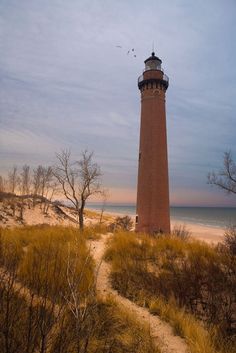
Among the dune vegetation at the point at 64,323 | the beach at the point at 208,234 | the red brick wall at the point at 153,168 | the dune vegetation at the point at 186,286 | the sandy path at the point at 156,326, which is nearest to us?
the dune vegetation at the point at 64,323

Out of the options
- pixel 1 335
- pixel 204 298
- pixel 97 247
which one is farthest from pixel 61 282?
pixel 97 247

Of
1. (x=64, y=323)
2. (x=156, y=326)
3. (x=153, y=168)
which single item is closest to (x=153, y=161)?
(x=153, y=168)

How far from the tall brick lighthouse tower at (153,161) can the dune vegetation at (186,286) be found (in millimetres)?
11031

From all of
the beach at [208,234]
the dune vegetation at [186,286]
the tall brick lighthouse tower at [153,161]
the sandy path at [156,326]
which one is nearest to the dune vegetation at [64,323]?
the sandy path at [156,326]

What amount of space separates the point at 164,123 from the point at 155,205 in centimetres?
779

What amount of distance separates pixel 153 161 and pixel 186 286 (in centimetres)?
1530

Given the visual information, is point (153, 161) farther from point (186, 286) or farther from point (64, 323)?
point (64, 323)

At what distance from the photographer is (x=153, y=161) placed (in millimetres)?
20703

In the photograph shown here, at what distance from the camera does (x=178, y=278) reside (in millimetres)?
6348

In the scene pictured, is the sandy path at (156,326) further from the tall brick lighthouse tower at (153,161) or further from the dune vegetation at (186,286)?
the tall brick lighthouse tower at (153,161)

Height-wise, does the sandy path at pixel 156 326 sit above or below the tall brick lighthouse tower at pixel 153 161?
below

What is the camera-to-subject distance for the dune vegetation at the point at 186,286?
426 centimetres

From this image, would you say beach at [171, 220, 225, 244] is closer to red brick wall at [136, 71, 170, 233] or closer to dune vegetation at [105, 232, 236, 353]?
red brick wall at [136, 71, 170, 233]

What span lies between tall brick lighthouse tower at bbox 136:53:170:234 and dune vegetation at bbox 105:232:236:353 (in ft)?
36.2
